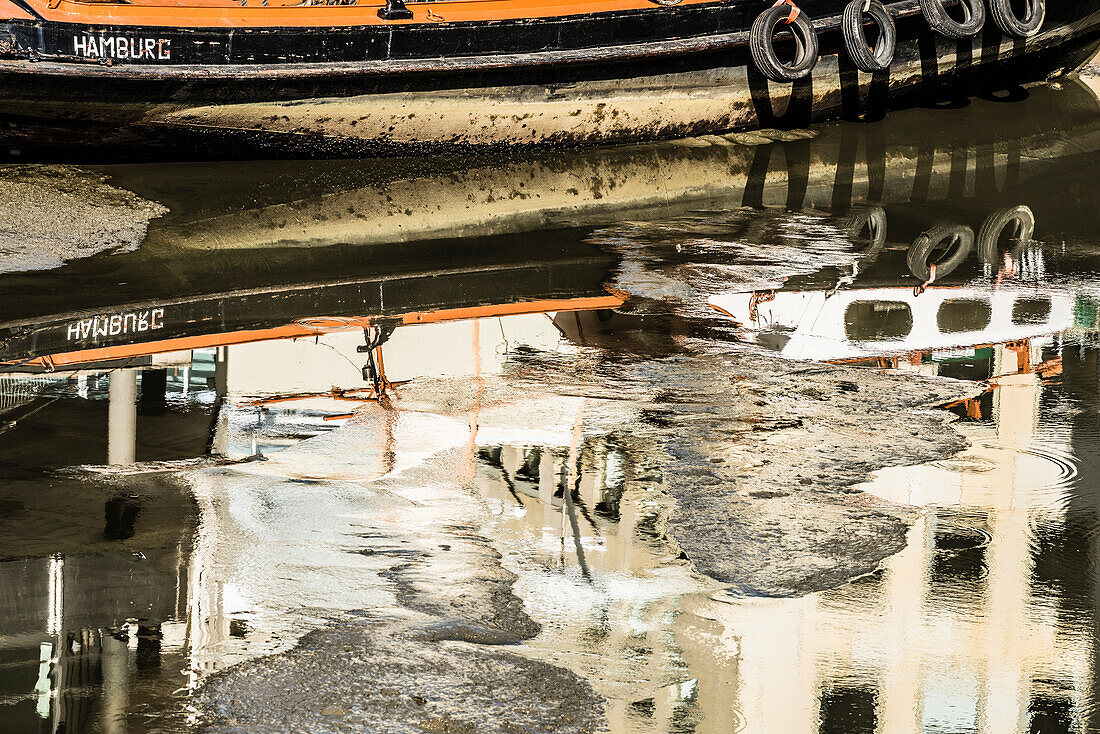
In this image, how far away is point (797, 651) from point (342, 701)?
126cm

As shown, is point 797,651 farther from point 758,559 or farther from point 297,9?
point 297,9

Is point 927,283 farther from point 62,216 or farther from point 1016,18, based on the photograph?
point 1016,18

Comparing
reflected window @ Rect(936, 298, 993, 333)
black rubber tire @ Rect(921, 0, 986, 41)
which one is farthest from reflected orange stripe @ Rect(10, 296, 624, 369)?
black rubber tire @ Rect(921, 0, 986, 41)

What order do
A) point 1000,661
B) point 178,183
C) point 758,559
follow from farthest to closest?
1. point 178,183
2. point 758,559
3. point 1000,661

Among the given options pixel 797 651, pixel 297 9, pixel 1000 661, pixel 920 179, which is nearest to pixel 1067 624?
pixel 1000 661

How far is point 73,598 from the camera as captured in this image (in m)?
3.74

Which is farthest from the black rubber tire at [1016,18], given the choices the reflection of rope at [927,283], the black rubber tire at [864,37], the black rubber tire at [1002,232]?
the reflection of rope at [927,283]

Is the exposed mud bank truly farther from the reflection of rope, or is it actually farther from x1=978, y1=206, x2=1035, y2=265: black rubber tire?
x1=978, y1=206, x2=1035, y2=265: black rubber tire

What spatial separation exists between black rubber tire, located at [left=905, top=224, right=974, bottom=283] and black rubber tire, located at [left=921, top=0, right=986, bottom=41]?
3700 millimetres

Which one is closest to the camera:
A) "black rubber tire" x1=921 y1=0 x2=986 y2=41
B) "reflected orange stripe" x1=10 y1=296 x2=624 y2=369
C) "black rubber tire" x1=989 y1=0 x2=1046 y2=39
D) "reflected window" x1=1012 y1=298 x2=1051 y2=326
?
"reflected orange stripe" x1=10 y1=296 x2=624 y2=369

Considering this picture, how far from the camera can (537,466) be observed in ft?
15.9

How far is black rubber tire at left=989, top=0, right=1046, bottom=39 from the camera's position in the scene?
40.8 ft

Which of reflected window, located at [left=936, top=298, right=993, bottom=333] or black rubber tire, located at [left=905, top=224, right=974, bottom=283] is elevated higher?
black rubber tire, located at [left=905, top=224, right=974, bottom=283]

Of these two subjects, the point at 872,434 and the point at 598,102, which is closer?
the point at 872,434
